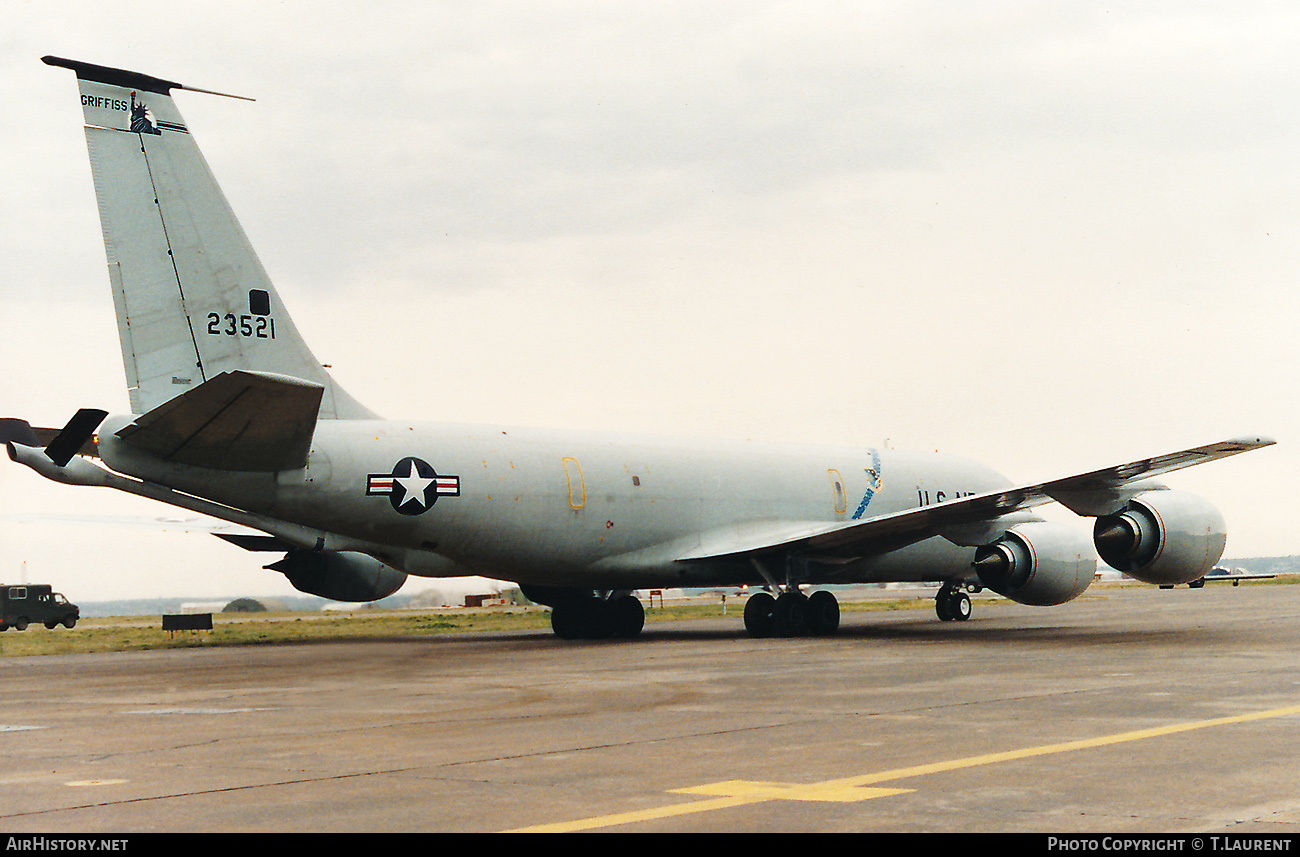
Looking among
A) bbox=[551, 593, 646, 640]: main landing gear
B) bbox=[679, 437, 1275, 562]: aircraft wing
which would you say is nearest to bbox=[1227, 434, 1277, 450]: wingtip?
bbox=[679, 437, 1275, 562]: aircraft wing

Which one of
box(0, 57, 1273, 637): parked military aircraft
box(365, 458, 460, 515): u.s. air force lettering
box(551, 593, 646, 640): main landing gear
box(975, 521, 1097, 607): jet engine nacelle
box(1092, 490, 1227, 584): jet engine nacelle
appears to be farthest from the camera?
box(551, 593, 646, 640): main landing gear

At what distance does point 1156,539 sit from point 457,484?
37.2ft

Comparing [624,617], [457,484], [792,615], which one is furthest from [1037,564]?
[457,484]

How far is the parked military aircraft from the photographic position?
1716cm

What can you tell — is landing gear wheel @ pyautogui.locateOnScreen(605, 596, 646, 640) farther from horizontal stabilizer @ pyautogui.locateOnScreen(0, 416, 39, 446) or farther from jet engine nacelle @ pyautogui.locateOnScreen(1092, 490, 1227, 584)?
horizontal stabilizer @ pyautogui.locateOnScreen(0, 416, 39, 446)

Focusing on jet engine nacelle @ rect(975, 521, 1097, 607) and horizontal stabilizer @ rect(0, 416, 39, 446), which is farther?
jet engine nacelle @ rect(975, 521, 1097, 607)

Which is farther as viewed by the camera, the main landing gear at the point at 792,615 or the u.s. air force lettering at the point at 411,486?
the main landing gear at the point at 792,615

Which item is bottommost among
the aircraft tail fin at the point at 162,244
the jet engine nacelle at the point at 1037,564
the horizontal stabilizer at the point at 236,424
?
the jet engine nacelle at the point at 1037,564

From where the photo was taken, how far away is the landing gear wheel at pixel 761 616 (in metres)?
22.6

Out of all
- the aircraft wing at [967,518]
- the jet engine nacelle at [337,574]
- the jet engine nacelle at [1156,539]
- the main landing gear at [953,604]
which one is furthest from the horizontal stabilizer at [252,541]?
the jet engine nacelle at [1156,539]

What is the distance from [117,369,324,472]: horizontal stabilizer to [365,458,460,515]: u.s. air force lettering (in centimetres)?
141

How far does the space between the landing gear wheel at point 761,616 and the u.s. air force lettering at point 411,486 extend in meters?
6.18

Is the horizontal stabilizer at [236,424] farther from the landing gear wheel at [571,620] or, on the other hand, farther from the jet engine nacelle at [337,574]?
the landing gear wheel at [571,620]

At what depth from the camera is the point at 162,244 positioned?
57.5ft
